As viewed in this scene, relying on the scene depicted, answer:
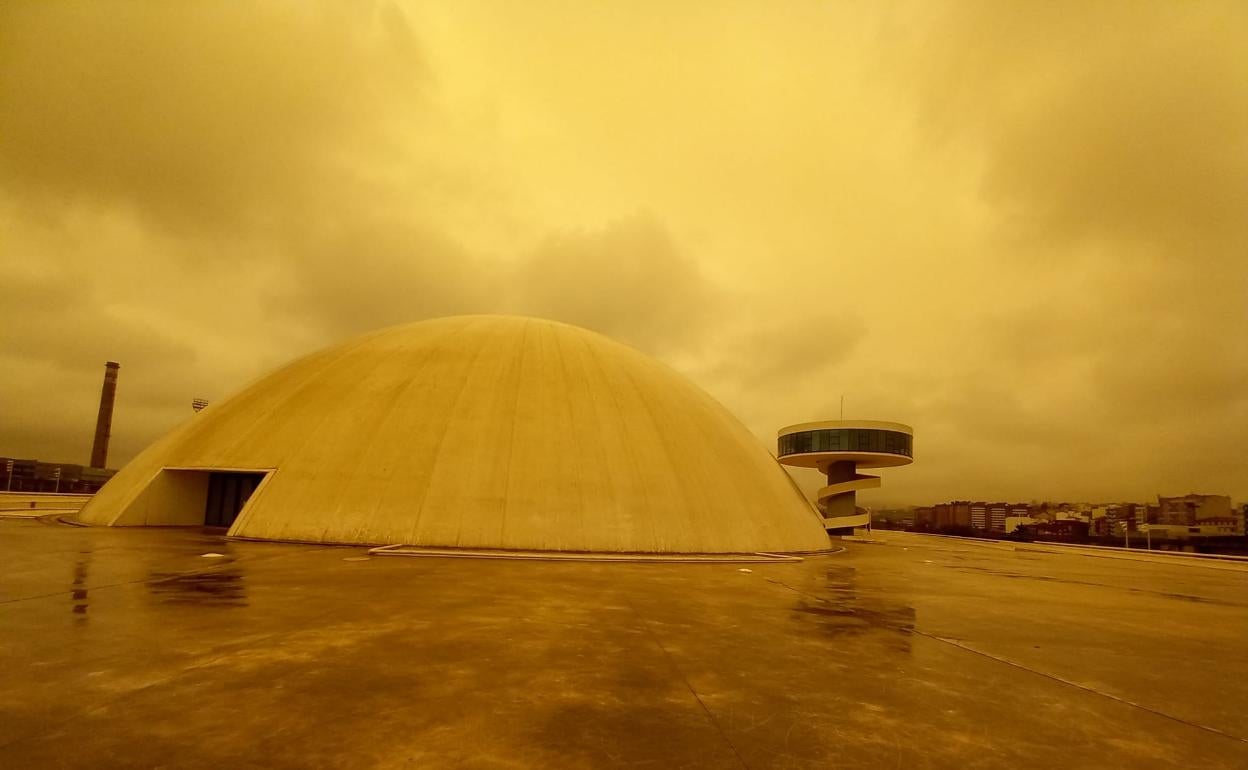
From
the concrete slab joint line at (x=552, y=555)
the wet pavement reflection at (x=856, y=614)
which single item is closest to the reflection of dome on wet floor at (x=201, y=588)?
the concrete slab joint line at (x=552, y=555)

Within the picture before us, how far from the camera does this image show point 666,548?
19281mm

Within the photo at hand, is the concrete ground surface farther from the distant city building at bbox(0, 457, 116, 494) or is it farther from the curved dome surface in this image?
the distant city building at bbox(0, 457, 116, 494)

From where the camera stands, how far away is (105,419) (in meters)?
76.9

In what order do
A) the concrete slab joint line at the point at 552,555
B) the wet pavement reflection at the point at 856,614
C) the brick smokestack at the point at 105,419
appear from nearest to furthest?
1. the wet pavement reflection at the point at 856,614
2. the concrete slab joint line at the point at 552,555
3. the brick smokestack at the point at 105,419

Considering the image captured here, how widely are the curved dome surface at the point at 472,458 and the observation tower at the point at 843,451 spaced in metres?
29.8

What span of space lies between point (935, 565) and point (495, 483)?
707 inches

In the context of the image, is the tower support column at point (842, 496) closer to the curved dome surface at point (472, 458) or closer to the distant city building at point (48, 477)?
the curved dome surface at point (472, 458)

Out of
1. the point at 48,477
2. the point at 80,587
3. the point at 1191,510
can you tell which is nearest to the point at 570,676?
the point at 80,587

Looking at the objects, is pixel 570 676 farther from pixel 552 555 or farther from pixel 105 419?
pixel 105 419

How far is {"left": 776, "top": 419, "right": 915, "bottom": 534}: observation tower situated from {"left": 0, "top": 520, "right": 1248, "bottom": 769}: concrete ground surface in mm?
42223

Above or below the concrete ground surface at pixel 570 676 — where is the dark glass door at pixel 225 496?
above

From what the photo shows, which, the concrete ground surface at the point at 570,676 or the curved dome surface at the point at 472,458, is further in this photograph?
the curved dome surface at the point at 472,458

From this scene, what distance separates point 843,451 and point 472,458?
4320cm

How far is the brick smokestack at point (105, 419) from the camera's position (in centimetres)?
7619
